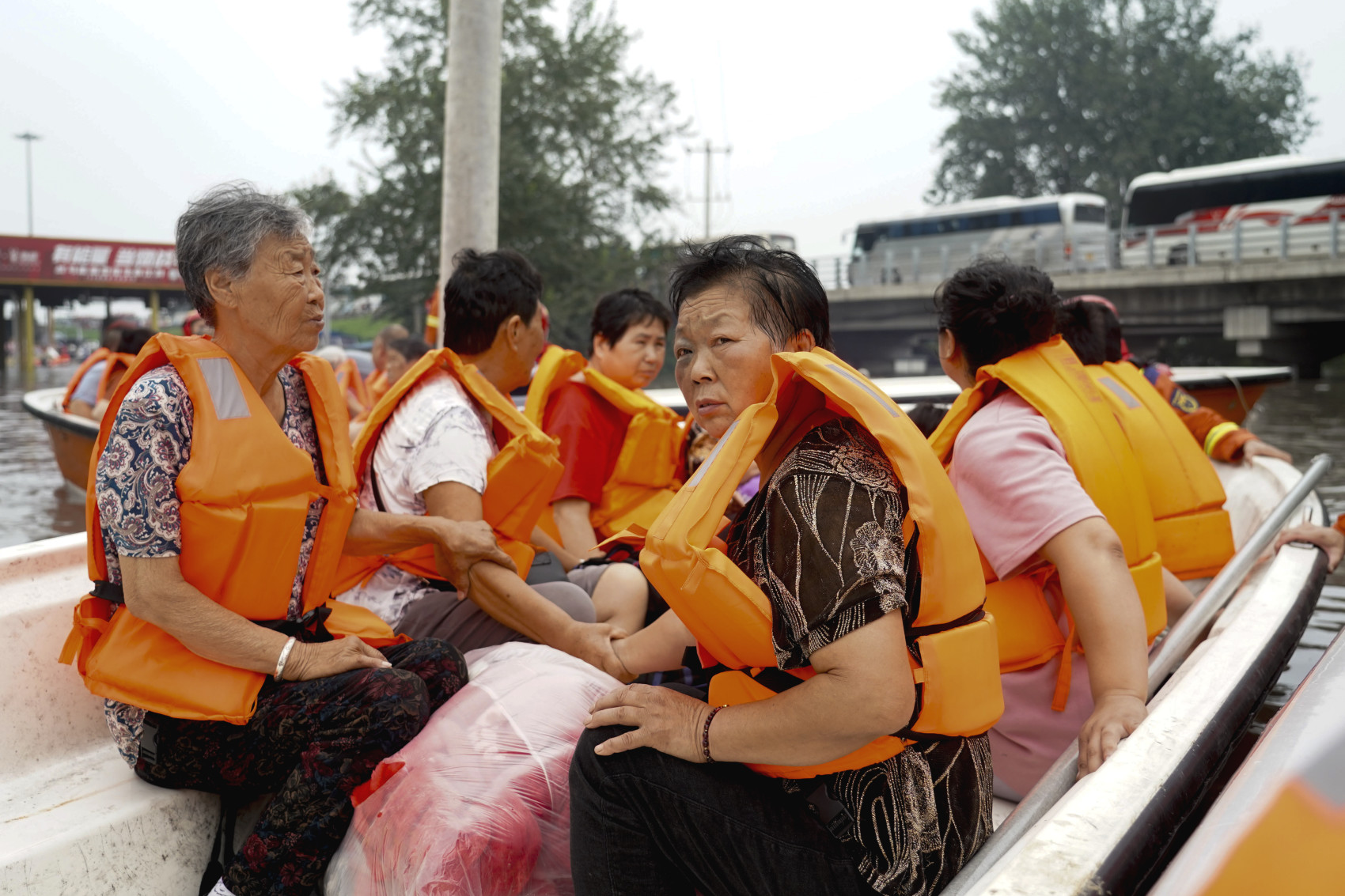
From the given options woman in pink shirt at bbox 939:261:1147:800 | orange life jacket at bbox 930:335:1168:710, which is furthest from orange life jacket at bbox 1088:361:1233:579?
woman in pink shirt at bbox 939:261:1147:800

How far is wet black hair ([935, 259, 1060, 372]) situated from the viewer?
232 centimetres

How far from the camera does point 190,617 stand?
180cm

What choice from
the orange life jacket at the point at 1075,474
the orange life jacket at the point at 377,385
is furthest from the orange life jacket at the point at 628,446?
the orange life jacket at the point at 377,385

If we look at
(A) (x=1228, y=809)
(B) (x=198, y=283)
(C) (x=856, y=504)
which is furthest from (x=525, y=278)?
(A) (x=1228, y=809)

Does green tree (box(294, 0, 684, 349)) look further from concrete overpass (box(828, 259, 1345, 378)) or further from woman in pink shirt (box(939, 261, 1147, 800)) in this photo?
woman in pink shirt (box(939, 261, 1147, 800))

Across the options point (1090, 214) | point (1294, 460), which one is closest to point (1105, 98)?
point (1090, 214)

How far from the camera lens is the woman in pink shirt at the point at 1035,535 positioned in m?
1.84

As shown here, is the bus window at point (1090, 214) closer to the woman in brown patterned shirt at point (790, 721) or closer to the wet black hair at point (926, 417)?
the wet black hair at point (926, 417)

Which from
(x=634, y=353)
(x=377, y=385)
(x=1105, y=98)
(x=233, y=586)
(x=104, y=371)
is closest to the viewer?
(x=233, y=586)

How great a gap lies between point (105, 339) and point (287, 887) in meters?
7.97

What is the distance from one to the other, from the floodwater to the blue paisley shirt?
10.3 feet

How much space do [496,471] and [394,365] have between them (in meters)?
5.96

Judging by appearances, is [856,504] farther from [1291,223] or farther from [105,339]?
[1291,223]

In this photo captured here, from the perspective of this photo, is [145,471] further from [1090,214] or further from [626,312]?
[1090,214]
